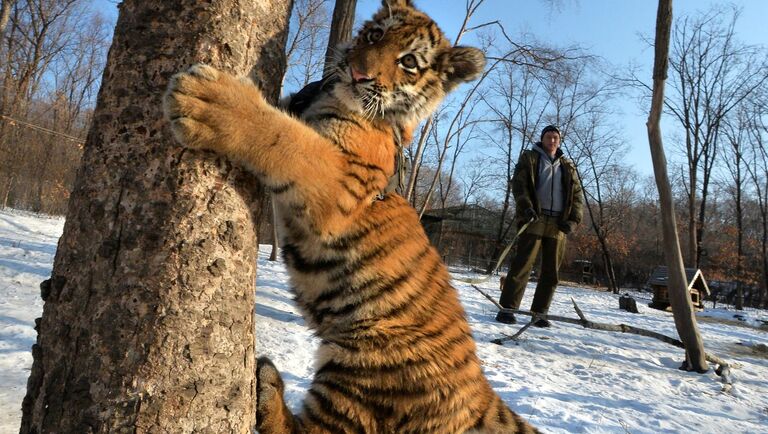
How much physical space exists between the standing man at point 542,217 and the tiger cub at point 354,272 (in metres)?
4.67

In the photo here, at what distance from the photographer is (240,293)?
1515mm

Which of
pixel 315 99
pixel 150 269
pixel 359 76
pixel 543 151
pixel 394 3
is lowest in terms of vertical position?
pixel 150 269

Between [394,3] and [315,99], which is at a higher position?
[394,3]

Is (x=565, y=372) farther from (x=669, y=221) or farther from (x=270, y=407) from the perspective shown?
(x=270, y=407)

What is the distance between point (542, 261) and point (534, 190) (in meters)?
1.07

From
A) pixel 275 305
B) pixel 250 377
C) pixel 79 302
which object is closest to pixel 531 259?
pixel 275 305

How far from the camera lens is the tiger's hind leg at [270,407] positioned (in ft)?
5.84

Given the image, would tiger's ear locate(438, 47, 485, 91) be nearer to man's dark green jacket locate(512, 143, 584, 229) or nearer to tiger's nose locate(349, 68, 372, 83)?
tiger's nose locate(349, 68, 372, 83)

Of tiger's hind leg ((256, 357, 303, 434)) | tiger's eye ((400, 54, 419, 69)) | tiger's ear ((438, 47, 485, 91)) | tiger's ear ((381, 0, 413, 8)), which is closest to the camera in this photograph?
tiger's hind leg ((256, 357, 303, 434))

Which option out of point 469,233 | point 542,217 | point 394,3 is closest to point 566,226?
point 542,217

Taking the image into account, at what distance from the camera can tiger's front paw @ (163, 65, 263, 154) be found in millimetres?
1434

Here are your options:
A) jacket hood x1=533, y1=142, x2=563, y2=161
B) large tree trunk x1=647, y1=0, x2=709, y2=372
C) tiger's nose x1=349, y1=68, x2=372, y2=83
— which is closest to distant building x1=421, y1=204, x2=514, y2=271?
jacket hood x1=533, y1=142, x2=563, y2=161

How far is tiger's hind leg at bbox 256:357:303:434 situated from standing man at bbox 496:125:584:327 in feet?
17.4

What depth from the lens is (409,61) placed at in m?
2.51
